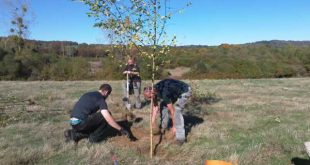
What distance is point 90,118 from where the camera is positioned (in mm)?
7660

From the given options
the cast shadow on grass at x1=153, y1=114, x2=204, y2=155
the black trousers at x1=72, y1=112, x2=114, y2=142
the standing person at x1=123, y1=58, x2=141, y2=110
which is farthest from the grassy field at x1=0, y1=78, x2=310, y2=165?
the standing person at x1=123, y1=58, x2=141, y2=110

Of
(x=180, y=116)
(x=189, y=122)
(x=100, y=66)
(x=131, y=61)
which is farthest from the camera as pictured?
(x=100, y=66)

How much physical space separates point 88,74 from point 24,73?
18.2 feet

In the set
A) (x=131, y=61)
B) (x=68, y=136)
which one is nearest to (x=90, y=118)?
(x=68, y=136)

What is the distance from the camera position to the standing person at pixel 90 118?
297 inches

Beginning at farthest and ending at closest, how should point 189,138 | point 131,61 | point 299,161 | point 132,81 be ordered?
point 132,81
point 131,61
point 189,138
point 299,161

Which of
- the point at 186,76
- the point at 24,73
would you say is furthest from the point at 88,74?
the point at 186,76

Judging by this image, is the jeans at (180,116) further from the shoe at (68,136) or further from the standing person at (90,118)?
the shoe at (68,136)

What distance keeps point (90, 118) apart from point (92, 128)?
0.24 metres

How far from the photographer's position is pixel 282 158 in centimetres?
689

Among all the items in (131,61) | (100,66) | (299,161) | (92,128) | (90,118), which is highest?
(131,61)

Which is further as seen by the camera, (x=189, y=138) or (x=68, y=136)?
(x=189, y=138)

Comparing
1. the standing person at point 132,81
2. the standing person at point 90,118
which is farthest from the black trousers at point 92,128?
the standing person at point 132,81

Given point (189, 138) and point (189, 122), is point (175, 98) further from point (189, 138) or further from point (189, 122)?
point (189, 122)
